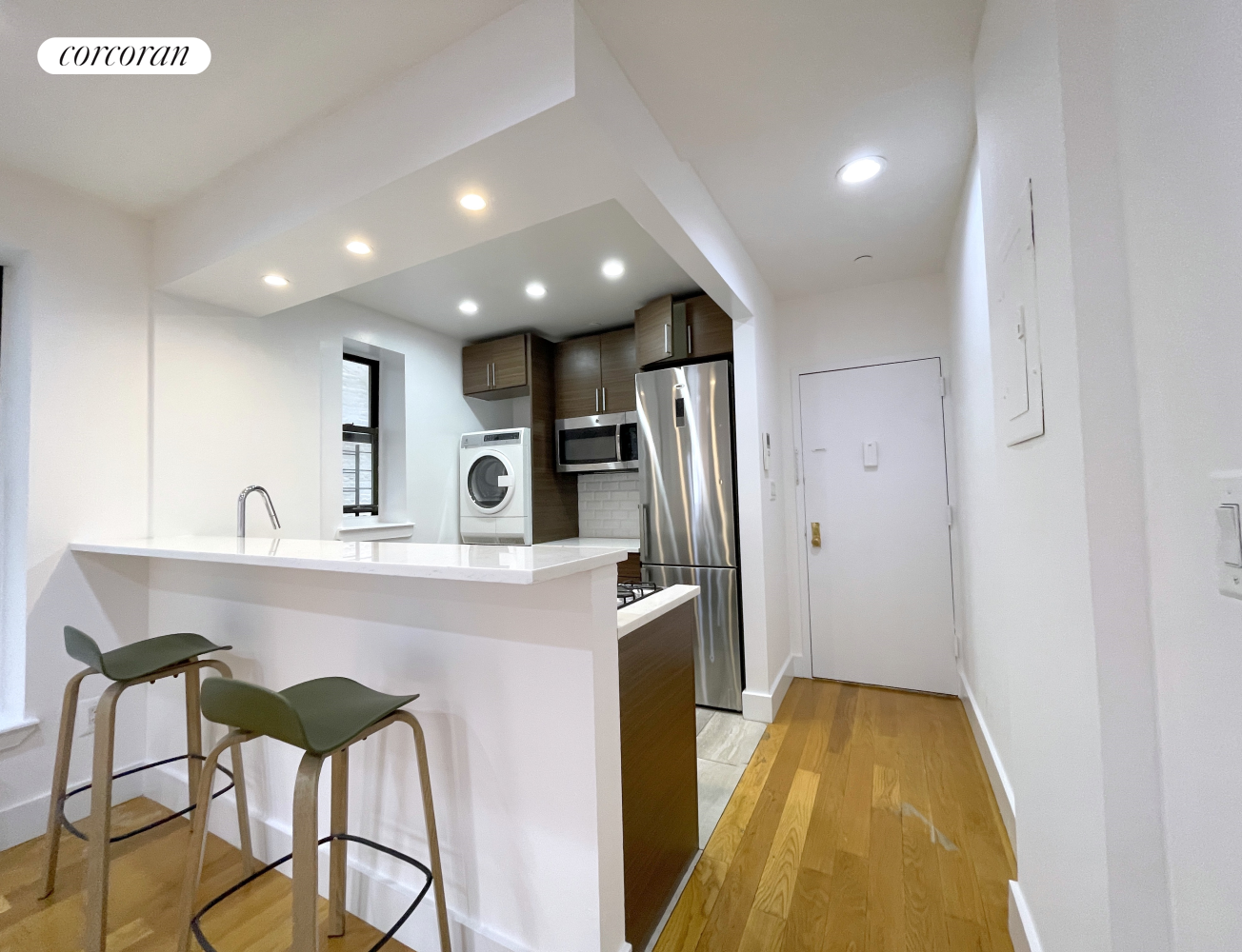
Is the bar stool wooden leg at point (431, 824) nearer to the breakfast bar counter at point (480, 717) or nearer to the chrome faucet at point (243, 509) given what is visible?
the breakfast bar counter at point (480, 717)

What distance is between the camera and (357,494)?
347 cm

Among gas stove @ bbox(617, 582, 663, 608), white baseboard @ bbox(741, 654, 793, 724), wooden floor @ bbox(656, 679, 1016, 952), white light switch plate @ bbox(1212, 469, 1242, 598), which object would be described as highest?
white light switch plate @ bbox(1212, 469, 1242, 598)

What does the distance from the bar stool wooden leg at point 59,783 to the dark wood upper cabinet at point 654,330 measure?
2.81 meters

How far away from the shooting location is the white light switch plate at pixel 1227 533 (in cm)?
52

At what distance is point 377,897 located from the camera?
4.76 feet

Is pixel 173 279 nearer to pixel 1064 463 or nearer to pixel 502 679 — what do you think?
pixel 502 679

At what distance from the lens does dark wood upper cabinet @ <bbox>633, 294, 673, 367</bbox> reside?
10.2 feet

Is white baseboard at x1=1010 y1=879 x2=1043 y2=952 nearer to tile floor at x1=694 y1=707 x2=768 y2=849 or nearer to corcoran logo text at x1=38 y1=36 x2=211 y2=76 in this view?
tile floor at x1=694 y1=707 x2=768 y2=849

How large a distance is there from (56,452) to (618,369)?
9.35ft

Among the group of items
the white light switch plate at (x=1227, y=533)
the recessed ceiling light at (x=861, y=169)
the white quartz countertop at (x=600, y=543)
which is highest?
the recessed ceiling light at (x=861, y=169)

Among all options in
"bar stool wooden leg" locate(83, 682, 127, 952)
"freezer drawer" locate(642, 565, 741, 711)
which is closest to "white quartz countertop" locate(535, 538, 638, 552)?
Result: "freezer drawer" locate(642, 565, 741, 711)

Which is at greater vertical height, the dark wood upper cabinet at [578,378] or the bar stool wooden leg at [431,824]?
the dark wood upper cabinet at [578,378]

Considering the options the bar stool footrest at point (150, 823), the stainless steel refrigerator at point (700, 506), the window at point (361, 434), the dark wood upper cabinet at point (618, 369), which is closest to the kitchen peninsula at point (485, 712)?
the bar stool footrest at point (150, 823)

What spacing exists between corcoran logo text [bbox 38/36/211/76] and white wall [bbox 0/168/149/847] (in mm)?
806
